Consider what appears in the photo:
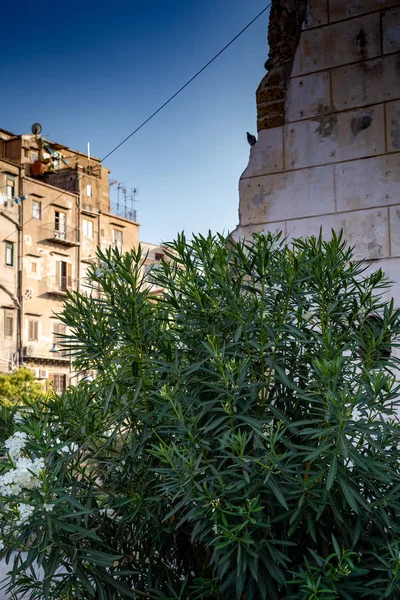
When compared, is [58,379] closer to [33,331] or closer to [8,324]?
[33,331]

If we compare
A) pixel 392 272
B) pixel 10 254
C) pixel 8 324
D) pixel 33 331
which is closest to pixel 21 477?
pixel 392 272

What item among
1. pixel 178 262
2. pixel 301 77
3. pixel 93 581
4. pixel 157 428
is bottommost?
pixel 93 581

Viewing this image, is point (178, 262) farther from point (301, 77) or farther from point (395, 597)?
point (301, 77)

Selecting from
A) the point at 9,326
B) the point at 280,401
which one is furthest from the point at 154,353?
the point at 9,326

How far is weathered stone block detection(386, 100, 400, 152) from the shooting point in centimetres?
476

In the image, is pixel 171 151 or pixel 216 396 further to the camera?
pixel 171 151

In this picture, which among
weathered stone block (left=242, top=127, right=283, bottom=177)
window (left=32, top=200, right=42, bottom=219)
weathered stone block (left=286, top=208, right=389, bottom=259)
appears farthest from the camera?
window (left=32, top=200, right=42, bottom=219)

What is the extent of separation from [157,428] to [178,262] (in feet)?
2.02

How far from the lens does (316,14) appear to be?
514 centimetres

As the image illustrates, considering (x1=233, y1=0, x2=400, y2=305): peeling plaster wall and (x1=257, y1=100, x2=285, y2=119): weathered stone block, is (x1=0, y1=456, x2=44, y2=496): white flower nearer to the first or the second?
(x1=233, y1=0, x2=400, y2=305): peeling plaster wall

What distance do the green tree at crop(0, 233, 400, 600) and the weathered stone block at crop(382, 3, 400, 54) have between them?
90.2 inches

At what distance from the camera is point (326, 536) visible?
262 centimetres

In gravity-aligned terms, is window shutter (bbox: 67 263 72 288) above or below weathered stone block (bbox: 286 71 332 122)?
above

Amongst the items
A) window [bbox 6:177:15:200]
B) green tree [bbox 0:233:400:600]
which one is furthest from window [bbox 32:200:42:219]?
green tree [bbox 0:233:400:600]
